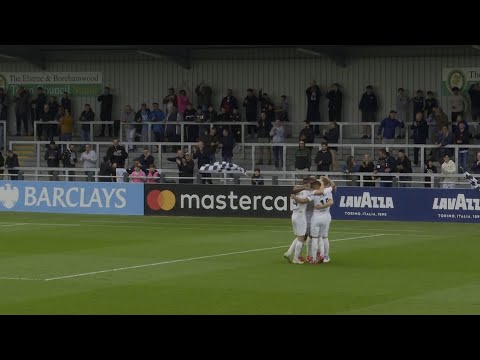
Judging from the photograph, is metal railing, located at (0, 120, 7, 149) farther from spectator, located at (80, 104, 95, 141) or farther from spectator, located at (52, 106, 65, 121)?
spectator, located at (80, 104, 95, 141)

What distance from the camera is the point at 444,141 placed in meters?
44.2

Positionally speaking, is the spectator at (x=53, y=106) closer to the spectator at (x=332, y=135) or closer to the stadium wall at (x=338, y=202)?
the stadium wall at (x=338, y=202)

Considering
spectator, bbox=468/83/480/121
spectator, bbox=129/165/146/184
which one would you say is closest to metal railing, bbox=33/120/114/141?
spectator, bbox=129/165/146/184

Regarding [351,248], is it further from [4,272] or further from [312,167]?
[312,167]

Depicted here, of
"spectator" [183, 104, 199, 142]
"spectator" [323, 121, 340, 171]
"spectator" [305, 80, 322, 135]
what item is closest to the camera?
"spectator" [323, 121, 340, 171]

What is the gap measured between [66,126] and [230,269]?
28126 mm

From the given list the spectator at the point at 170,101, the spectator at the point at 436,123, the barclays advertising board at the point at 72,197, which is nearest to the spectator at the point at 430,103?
the spectator at the point at 436,123

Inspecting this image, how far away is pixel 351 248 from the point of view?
32.0 m

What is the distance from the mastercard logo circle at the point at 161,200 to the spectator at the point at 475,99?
12.8 m

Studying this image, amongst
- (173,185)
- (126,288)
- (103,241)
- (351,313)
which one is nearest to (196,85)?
(173,185)

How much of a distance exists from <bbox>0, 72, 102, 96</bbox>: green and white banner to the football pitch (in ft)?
59.4

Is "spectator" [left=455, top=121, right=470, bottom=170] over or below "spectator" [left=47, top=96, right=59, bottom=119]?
below

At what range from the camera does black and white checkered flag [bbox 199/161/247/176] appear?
44616 millimetres

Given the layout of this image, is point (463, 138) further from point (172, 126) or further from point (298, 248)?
point (298, 248)
